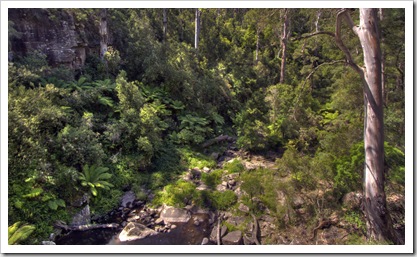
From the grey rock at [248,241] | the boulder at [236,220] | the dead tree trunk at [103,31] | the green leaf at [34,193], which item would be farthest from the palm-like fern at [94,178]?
the dead tree trunk at [103,31]

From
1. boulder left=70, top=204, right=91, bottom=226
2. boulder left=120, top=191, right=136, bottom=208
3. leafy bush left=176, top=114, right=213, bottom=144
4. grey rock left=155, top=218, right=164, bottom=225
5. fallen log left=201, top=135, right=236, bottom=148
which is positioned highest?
leafy bush left=176, top=114, right=213, bottom=144

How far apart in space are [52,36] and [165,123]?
5609 mm

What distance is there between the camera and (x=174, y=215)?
7.91m

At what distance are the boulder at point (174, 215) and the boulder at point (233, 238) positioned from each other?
1.38m

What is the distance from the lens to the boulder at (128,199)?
8.30 metres

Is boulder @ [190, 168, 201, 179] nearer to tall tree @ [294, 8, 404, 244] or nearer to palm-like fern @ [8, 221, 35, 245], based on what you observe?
palm-like fern @ [8, 221, 35, 245]

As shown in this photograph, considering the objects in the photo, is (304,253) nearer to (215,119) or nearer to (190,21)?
(215,119)

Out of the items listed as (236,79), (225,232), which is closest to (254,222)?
(225,232)

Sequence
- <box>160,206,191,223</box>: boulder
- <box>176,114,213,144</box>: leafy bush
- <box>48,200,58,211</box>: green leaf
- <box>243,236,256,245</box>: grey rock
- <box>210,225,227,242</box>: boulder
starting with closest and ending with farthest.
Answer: <box>243,236,256,245</box>: grey rock
<box>48,200,58,211</box>: green leaf
<box>210,225,227,242</box>: boulder
<box>160,206,191,223</box>: boulder
<box>176,114,213,144</box>: leafy bush

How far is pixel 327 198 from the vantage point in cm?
681

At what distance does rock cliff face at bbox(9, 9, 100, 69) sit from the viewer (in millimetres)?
10359

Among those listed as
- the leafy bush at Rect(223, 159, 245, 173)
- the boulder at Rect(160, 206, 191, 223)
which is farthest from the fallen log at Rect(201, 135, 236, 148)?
the boulder at Rect(160, 206, 191, 223)

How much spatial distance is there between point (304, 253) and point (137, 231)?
13.5 feet

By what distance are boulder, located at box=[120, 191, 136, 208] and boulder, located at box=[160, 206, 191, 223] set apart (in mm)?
1079
